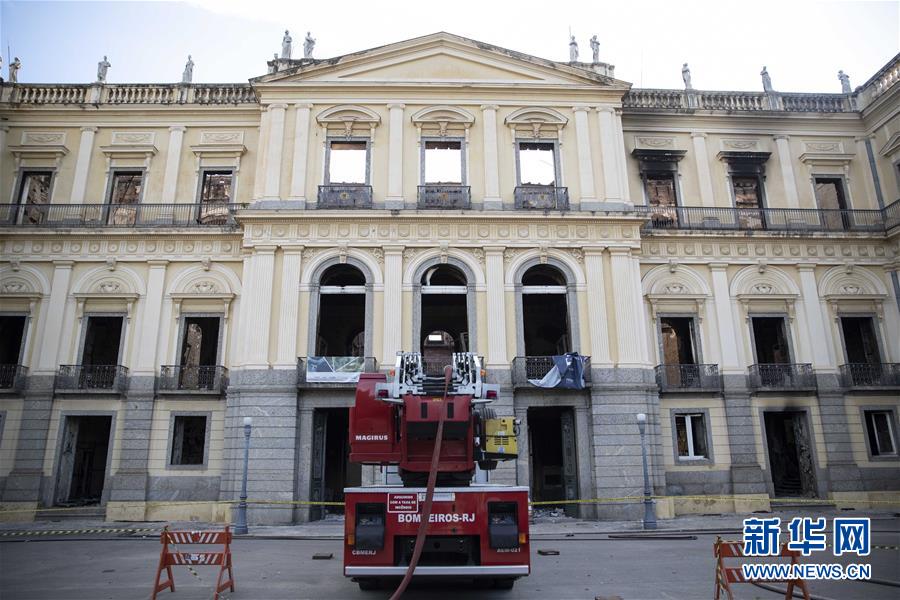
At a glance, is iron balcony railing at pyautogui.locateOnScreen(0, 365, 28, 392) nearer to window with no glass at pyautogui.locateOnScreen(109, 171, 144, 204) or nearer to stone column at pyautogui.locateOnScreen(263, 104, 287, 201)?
window with no glass at pyautogui.locateOnScreen(109, 171, 144, 204)

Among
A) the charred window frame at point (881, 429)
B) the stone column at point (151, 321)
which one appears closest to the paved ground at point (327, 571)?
the charred window frame at point (881, 429)

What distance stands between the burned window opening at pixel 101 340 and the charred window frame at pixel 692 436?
1956cm

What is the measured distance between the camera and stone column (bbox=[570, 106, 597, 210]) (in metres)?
20.9

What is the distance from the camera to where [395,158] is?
68.9 feet

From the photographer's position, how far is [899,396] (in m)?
21.1

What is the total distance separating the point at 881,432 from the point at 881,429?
0.10 meters

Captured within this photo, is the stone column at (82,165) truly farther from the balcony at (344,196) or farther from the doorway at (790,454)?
the doorway at (790,454)

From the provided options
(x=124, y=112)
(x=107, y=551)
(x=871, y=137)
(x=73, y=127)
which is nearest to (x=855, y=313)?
(x=871, y=137)

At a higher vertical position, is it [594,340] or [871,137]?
[871,137]

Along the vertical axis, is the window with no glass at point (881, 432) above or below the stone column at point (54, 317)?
below

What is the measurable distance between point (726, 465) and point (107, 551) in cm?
1835

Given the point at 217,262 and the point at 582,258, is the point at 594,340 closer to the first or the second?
the point at 582,258

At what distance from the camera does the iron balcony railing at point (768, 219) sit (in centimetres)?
2248

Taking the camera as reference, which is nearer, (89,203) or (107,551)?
(107,551)
